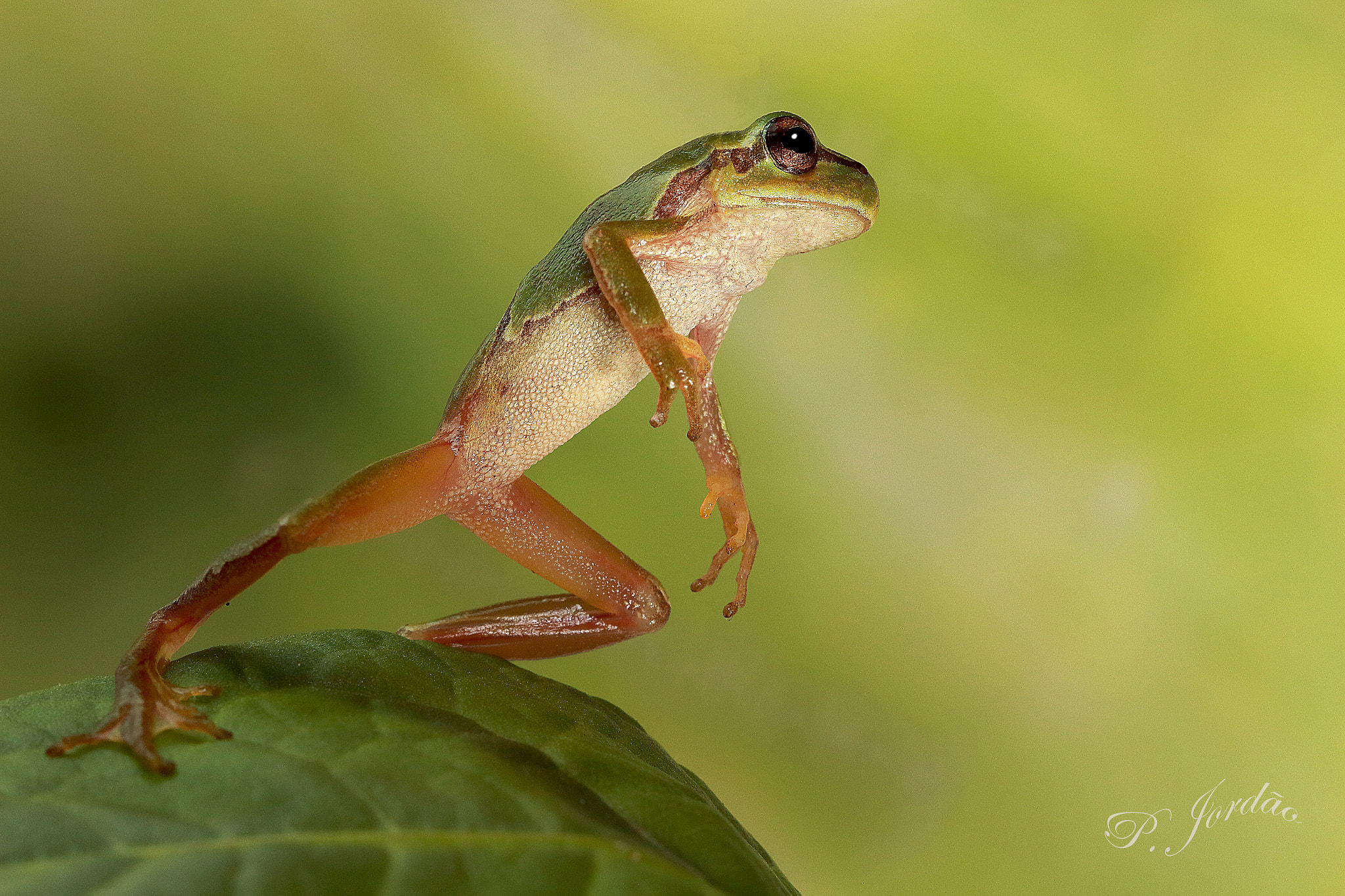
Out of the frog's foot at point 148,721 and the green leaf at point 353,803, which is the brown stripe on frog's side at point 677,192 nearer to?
the green leaf at point 353,803

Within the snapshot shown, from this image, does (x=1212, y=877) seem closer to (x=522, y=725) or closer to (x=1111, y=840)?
(x=1111, y=840)

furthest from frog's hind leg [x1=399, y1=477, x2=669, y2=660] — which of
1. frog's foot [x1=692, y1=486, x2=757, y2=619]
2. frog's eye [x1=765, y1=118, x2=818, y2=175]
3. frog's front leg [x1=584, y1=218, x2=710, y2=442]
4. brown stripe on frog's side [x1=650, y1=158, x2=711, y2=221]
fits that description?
frog's eye [x1=765, y1=118, x2=818, y2=175]

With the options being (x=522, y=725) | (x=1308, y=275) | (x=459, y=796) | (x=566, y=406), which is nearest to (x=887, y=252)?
(x=1308, y=275)

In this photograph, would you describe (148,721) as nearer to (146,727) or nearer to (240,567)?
(146,727)

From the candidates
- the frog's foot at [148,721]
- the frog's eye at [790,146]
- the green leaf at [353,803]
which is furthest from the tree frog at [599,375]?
the green leaf at [353,803]

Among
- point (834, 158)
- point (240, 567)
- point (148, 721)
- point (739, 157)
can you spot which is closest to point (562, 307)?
point (739, 157)

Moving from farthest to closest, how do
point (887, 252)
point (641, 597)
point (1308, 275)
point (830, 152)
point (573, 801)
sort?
point (887, 252) < point (1308, 275) < point (641, 597) < point (830, 152) < point (573, 801)
